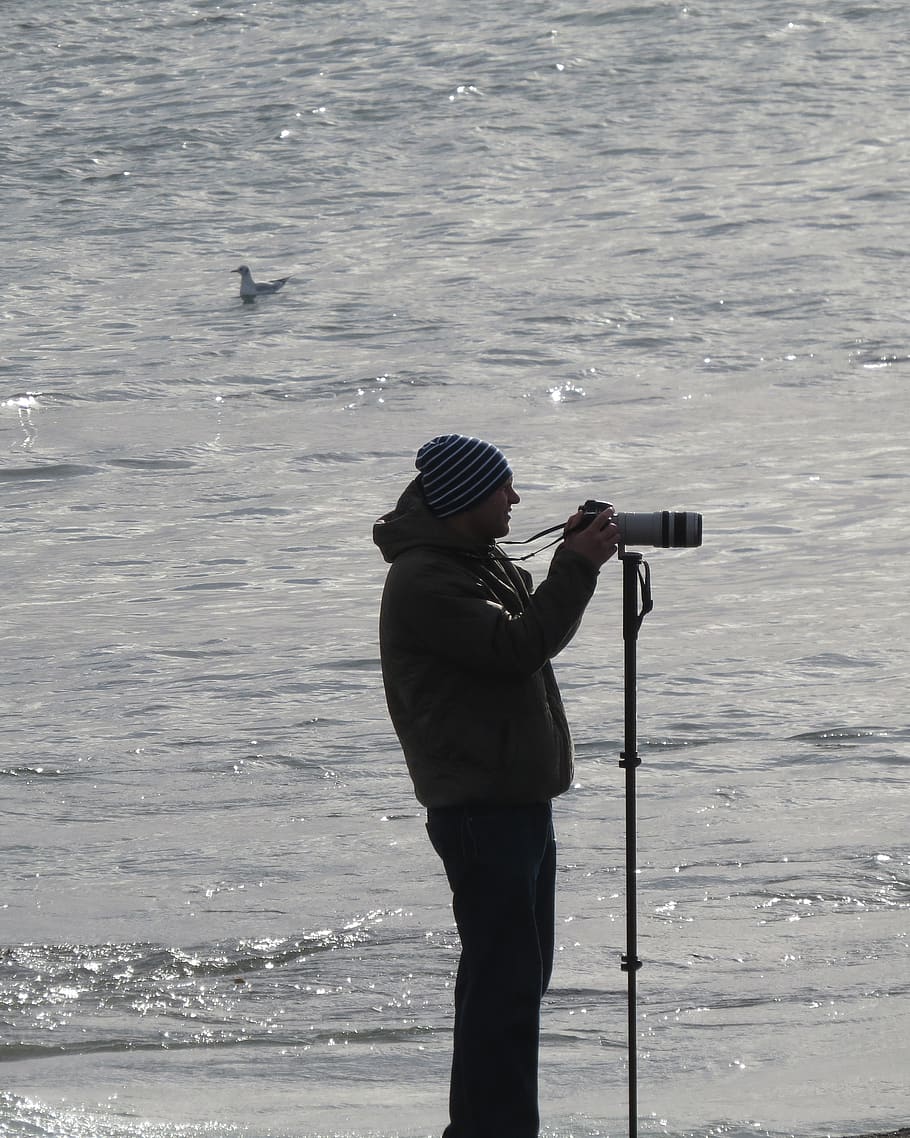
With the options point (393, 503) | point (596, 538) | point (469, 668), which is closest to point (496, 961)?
point (469, 668)

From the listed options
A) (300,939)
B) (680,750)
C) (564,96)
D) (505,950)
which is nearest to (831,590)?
(680,750)

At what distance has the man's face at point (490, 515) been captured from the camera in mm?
3234

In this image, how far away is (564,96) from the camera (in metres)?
25.1

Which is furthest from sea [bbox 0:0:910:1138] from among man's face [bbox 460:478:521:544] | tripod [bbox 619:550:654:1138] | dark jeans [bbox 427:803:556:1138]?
man's face [bbox 460:478:521:544]

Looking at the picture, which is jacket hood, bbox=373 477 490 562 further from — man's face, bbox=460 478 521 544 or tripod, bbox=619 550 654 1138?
tripod, bbox=619 550 654 1138

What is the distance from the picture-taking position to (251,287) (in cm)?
1844

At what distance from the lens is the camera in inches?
130

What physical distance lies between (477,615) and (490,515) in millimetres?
231

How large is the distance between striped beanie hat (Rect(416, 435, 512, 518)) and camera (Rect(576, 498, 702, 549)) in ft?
0.64

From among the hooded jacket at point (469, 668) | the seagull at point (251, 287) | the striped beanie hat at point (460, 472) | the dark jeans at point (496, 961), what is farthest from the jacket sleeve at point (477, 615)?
the seagull at point (251, 287)

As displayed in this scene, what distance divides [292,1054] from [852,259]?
15698 millimetres

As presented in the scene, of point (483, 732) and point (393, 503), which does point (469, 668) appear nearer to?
point (483, 732)

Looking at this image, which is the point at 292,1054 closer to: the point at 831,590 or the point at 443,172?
the point at 831,590

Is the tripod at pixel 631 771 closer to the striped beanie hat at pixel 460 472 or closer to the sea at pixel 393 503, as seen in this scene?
the sea at pixel 393 503
